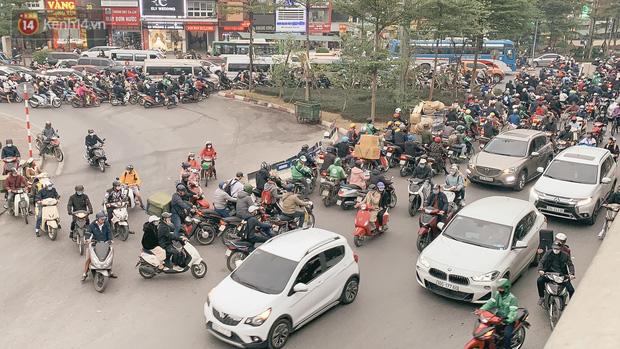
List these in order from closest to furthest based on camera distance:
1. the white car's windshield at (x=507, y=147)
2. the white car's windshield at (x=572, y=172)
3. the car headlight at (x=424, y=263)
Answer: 1. the car headlight at (x=424, y=263)
2. the white car's windshield at (x=572, y=172)
3. the white car's windshield at (x=507, y=147)

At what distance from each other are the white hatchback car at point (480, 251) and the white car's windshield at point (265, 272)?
9.39 feet

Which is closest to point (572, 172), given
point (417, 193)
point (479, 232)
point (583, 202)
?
point (583, 202)

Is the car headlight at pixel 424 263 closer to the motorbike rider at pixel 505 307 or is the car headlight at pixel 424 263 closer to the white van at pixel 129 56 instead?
the motorbike rider at pixel 505 307

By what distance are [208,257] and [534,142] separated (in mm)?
11217

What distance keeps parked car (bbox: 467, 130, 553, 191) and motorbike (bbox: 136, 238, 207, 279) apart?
9592 millimetres

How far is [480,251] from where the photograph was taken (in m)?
10.5

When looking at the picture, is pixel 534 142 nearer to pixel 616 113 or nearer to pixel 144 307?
pixel 616 113

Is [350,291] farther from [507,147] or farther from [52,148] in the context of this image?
[52,148]

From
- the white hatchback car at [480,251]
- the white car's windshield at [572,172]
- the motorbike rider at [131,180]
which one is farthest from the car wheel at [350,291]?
the motorbike rider at [131,180]

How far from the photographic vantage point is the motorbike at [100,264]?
35.4 ft

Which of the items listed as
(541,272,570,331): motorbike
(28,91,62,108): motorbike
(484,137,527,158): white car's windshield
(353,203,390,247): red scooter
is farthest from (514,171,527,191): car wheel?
(28,91,62,108): motorbike

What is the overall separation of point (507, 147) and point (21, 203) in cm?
1437

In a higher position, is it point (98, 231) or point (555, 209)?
point (98, 231)

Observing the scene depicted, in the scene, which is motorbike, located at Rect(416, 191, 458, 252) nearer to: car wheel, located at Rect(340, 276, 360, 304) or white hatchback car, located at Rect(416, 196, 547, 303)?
white hatchback car, located at Rect(416, 196, 547, 303)
